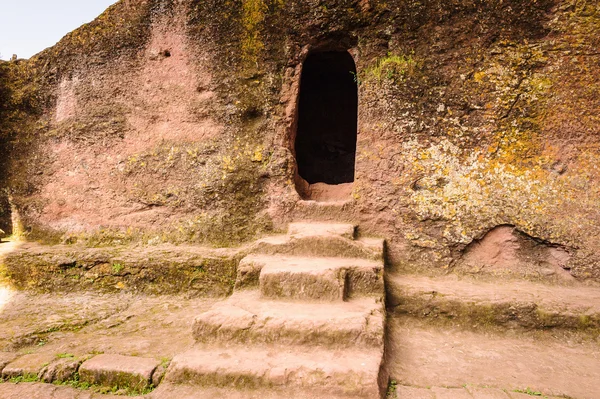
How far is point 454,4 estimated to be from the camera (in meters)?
3.46

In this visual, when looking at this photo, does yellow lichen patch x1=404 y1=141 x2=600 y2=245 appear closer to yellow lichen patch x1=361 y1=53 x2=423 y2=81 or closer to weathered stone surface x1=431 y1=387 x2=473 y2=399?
yellow lichen patch x1=361 y1=53 x2=423 y2=81

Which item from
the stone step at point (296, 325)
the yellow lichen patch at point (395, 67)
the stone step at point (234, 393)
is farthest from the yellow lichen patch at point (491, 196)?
the stone step at point (234, 393)

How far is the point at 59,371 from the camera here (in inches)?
90.3

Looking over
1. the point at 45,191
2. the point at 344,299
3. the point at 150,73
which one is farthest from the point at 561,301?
the point at 45,191

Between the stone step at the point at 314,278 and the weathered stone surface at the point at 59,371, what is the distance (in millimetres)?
1178

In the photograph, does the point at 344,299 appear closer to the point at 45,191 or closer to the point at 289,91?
the point at 289,91

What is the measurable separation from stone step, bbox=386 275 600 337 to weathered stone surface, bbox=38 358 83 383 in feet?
7.36

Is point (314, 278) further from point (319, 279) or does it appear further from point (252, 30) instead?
point (252, 30)

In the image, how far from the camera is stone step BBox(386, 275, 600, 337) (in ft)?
8.96

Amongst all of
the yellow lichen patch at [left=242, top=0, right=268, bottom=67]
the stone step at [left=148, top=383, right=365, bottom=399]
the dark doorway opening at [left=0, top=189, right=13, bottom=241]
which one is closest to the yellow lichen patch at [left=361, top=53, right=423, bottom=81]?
the yellow lichen patch at [left=242, top=0, right=268, bottom=67]

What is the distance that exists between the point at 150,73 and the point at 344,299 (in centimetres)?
330

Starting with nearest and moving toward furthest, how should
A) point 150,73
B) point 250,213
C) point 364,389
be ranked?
point 364,389
point 250,213
point 150,73

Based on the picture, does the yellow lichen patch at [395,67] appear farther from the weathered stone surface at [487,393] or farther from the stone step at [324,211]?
the weathered stone surface at [487,393]

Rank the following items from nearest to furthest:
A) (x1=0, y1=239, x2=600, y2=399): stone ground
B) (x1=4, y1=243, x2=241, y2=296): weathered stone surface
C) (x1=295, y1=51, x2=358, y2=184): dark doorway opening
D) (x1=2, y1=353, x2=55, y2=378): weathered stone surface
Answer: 1. (x1=0, y1=239, x2=600, y2=399): stone ground
2. (x1=2, y1=353, x2=55, y2=378): weathered stone surface
3. (x1=4, y1=243, x2=241, y2=296): weathered stone surface
4. (x1=295, y1=51, x2=358, y2=184): dark doorway opening
